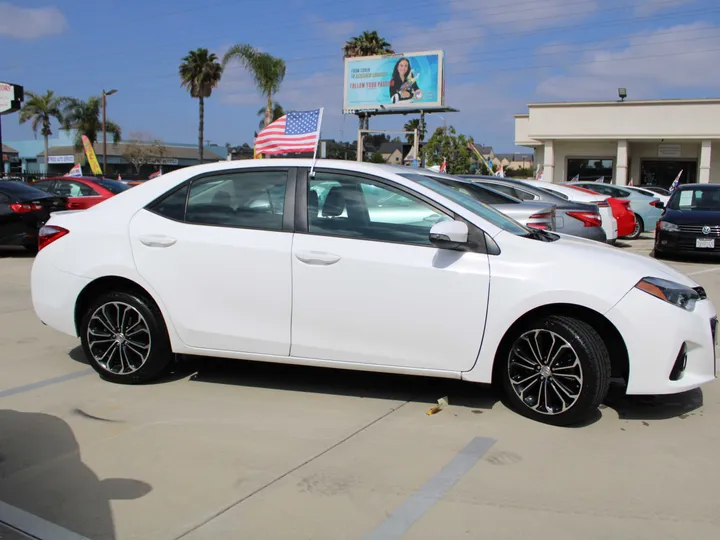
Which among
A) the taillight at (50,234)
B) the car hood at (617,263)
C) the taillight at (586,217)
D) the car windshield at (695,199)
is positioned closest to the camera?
the car hood at (617,263)

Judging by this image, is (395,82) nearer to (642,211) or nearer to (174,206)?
(642,211)

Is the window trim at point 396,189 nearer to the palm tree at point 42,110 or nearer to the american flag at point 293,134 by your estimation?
the american flag at point 293,134

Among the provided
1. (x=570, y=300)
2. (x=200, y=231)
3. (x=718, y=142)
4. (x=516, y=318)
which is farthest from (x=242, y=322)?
(x=718, y=142)

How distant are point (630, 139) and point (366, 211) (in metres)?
32.7

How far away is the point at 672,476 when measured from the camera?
3633mm

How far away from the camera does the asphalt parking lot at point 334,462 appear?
313 cm

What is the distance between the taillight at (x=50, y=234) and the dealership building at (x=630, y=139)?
30.6 metres

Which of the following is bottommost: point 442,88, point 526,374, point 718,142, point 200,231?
point 526,374

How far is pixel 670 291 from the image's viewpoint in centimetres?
411

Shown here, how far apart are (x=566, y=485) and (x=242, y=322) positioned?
7.55 ft

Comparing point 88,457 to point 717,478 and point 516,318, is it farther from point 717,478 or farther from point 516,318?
point 717,478

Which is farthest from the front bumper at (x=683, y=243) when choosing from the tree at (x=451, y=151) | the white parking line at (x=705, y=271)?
the tree at (x=451, y=151)

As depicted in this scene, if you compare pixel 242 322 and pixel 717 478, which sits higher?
pixel 242 322

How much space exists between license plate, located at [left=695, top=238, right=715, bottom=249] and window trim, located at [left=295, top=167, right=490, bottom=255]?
946cm
